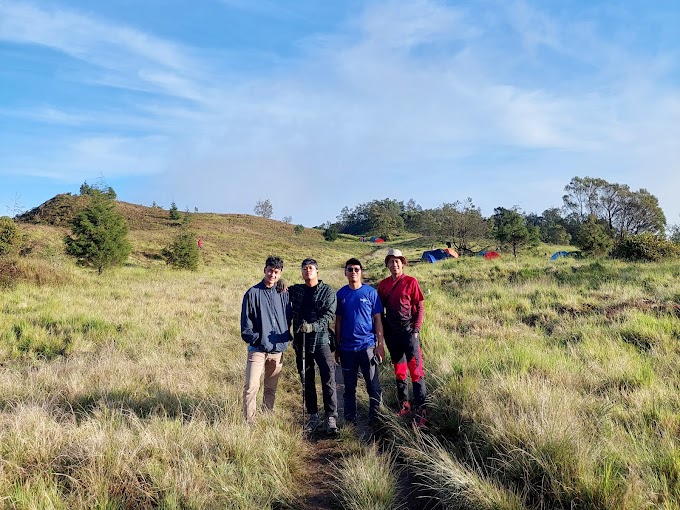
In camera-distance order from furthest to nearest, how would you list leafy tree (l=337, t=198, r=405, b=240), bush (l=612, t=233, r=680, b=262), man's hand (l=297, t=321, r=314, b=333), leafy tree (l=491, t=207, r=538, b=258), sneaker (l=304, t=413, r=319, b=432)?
leafy tree (l=337, t=198, r=405, b=240), leafy tree (l=491, t=207, r=538, b=258), bush (l=612, t=233, r=680, b=262), man's hand (l=297, t=321, r=314, b=333), sneaker (l=304, t=413, r=319, b=432)

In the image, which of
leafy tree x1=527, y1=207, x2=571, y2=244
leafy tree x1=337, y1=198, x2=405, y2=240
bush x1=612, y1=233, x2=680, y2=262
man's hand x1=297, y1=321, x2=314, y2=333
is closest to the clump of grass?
man's hand x1=297, y1=321, x2=314, y2=333

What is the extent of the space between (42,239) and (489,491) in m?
36.6

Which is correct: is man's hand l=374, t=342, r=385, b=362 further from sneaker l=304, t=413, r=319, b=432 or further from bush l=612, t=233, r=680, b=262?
bush l=612, t=233, r=680, b=262

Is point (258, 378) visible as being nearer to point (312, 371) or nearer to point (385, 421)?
point (312, 371)

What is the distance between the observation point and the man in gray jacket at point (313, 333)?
15.6ft

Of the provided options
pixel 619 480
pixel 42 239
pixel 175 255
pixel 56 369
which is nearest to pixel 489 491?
pixel 619 480

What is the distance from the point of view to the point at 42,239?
30.0 meters

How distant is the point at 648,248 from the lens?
61.8ft

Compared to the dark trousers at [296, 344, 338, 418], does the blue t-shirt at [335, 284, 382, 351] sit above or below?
above

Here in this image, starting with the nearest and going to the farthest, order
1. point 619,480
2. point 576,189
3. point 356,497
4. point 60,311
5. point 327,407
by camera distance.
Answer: point 619,480, point 356,497, point 327,407, point 60,311, point 576,189

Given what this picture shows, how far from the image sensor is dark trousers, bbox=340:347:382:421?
468 centimetres

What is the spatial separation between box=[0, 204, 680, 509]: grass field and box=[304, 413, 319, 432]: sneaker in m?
0.16

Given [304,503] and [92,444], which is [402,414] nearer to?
[304,503]

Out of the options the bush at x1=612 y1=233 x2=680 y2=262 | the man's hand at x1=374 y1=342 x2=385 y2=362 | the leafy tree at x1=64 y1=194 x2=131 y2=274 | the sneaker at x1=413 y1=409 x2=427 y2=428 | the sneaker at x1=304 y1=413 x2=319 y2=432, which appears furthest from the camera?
the leafy tree at x1=64 y1=194 x2=131 y2=274
